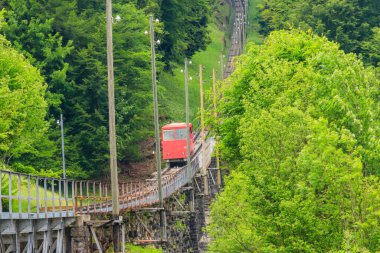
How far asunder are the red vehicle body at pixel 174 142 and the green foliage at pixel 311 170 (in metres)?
32.1

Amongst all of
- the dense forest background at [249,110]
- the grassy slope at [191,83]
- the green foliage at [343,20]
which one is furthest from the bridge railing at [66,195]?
the green foliage at [343,20]

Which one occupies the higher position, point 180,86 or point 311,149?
point 311,149

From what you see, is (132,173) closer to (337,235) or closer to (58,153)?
(58,153)

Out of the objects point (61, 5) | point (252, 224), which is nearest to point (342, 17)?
point (61, 5)

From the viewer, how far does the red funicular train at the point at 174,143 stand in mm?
88625

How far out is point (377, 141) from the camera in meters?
37.4

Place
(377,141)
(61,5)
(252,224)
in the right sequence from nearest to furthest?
(377,141) → (252,224) → (61,5)

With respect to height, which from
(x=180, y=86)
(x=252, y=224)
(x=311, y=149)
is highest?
(x=311, y=149)

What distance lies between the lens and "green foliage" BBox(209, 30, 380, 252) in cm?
3597

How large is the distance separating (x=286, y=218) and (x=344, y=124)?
12.2 ft

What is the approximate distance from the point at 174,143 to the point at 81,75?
8.59 m

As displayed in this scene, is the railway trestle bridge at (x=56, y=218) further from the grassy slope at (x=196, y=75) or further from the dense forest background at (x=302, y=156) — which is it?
the grassy slope at (x=196, y=75)

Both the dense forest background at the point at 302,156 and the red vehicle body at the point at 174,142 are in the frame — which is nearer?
the dense forest background at the point at 302,156

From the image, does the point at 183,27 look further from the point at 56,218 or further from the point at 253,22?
the point at 56,218
